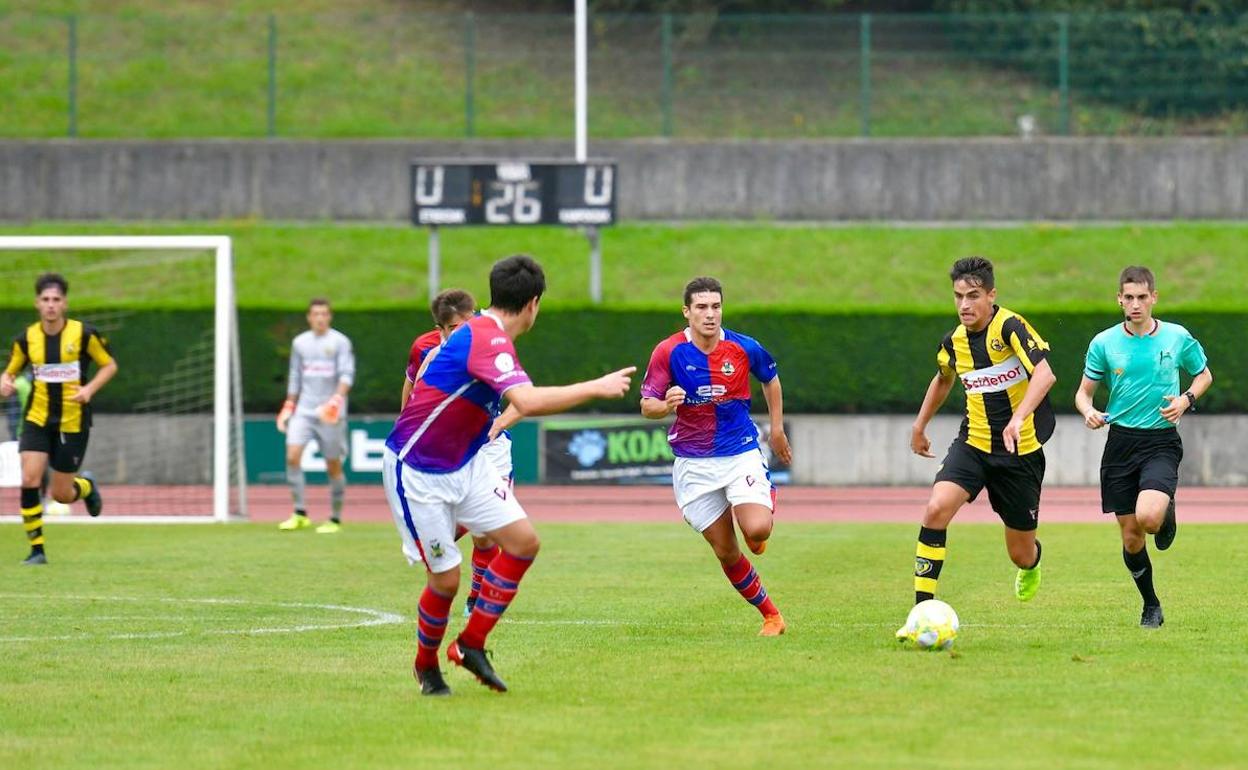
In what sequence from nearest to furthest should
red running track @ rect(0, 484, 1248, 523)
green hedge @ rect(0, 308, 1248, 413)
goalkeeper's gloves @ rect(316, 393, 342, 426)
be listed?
goalkeeper's gloves @ rect(316, 393, 342, 426), red running track @ rect(0, 484, 1248, 523), green hedge @ rect(0, 308, 1248, 413)

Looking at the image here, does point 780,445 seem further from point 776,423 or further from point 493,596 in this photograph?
point 493,596

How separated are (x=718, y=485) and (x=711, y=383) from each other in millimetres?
600

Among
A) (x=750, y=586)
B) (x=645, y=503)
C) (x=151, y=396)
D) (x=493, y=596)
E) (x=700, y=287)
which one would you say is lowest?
(x=645, y=503)

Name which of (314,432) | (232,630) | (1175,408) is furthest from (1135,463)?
(314,432)

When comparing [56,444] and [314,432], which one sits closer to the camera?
[56,444]

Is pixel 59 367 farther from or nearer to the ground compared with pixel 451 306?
nearer to the ground

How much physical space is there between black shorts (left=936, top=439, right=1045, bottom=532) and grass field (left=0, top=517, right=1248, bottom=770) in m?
0.68

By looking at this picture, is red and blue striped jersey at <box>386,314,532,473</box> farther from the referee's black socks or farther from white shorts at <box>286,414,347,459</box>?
white shorts at <box>286,414,347,459</box>

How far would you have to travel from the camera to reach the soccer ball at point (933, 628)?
971 cm

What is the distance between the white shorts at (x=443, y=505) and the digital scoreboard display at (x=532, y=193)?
56.2ft

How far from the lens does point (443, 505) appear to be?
333 inches

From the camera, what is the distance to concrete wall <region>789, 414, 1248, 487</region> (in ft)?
83.3

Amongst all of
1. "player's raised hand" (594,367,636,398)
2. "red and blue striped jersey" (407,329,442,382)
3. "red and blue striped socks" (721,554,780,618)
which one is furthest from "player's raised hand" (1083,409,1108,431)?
"red and blue striped jersey" (407,329,442,382)

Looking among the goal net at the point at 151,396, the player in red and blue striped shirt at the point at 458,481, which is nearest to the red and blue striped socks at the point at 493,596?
the player in red and blue striped shirt at the point at 458,481
